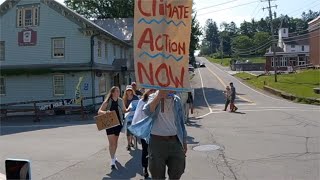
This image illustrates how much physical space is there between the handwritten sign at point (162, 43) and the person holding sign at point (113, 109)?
467 cm

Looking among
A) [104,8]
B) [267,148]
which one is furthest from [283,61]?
[267,148]

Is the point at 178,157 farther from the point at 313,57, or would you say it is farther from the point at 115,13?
the point at 313,57

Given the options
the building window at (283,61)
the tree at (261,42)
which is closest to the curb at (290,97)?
the building window at (283,61)

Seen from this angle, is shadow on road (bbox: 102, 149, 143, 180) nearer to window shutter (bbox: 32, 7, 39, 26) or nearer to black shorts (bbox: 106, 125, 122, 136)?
black shorts (bbox: 106, 125, 122, 136)

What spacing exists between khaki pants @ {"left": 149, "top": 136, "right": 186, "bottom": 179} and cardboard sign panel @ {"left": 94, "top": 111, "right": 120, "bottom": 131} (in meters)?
4.48

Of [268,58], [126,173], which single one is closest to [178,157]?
[126,173]

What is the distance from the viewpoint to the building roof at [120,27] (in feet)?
140

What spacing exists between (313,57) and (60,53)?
56.5 meters

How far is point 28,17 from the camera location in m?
32.3

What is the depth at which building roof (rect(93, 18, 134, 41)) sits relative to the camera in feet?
140

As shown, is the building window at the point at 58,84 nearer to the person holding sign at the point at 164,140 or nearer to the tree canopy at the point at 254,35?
the person holding sign at the point at 164,140

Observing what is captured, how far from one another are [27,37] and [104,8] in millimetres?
29058

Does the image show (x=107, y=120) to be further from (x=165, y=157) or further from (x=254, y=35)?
(x=254, y=35)

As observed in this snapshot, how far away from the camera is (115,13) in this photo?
5906 centimetres
